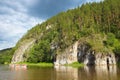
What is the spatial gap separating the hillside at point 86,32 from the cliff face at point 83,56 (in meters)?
1.86

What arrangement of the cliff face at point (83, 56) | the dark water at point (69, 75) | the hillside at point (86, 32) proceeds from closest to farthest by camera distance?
1. the dark water at point (69, 75)
2. the cliff face at point (83, 56)
3. the hillside at point (86, 32)

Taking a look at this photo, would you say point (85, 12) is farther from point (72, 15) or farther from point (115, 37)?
point (115, 37)

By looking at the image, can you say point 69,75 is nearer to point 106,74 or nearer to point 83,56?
point 106,74

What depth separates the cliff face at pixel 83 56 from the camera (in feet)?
417

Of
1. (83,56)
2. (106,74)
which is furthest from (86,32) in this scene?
(106,74)

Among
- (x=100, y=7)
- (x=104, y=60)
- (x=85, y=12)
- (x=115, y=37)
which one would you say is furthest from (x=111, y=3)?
(x=104, y=60)

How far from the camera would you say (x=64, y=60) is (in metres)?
146

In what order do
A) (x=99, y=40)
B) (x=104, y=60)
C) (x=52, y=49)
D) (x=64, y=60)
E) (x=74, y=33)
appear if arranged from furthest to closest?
(x=52, y=49)
(x=74, y=33)
(x=64, y=60)
(x=99, y=40)
(x=104, y=60)

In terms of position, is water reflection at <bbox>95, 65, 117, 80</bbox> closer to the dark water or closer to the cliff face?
the dark water

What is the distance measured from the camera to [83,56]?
5522 inches

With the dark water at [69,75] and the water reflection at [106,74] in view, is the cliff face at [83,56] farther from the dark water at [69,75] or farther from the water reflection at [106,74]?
the water reflection at [106,74]

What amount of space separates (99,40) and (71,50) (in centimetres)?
2012

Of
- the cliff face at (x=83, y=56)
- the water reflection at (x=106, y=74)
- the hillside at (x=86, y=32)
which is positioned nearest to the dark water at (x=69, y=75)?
the water reflection at (x=106, y=74)

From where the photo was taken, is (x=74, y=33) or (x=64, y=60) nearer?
(x=64, y=60)
